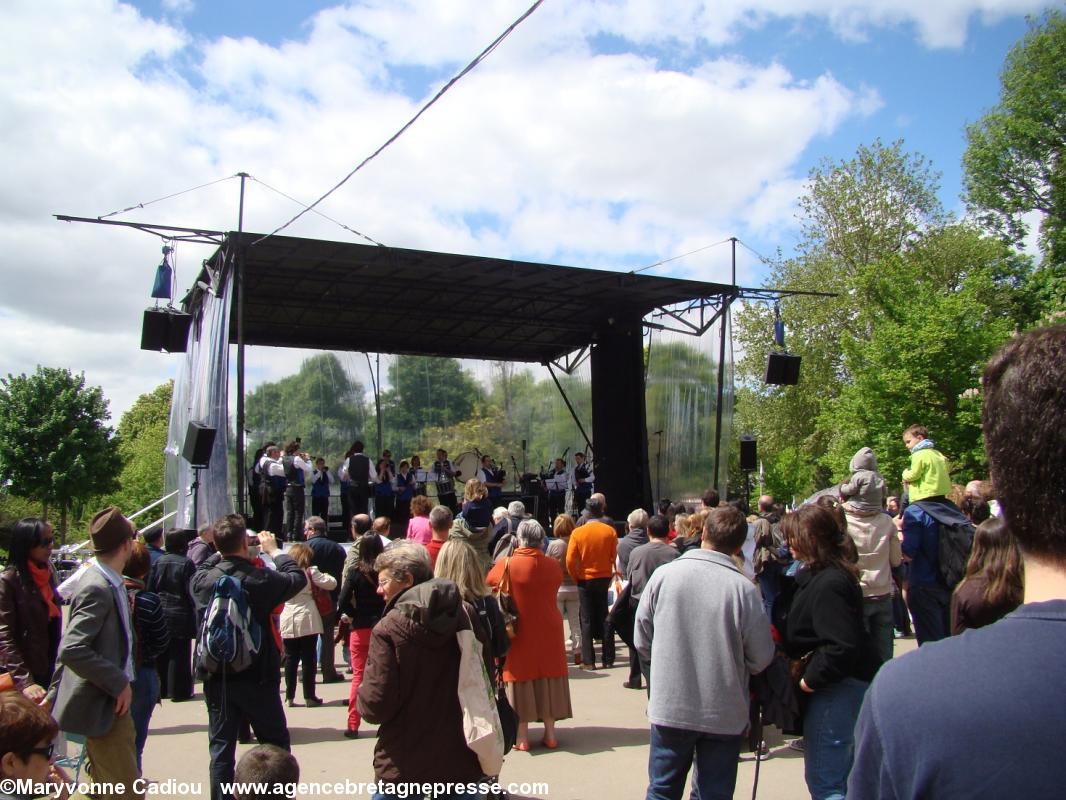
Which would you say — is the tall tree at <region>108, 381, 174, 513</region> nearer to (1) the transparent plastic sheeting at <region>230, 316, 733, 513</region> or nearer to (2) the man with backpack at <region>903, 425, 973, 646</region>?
(1) the transparent plastic sheeting at <region>230, 316, 733, 513</region>

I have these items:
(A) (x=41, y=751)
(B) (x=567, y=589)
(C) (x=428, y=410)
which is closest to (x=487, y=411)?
(C) (x=428, y=410)

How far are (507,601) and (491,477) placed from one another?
11.9 metres

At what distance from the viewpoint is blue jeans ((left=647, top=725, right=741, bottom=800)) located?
10.3 feet

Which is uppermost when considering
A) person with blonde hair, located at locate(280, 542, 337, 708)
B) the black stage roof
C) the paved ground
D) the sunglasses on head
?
the black stage roof

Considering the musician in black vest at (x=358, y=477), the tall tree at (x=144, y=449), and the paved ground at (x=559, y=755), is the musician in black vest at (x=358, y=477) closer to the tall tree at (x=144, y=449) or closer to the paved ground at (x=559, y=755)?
the paved ground at (x=559, y=755)

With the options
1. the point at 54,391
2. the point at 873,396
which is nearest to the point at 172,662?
the point at 873,396

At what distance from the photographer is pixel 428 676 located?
2943mm

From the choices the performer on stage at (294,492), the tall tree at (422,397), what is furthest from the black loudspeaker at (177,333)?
the tall tree at (422,397)

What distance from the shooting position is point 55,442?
96.2 ft

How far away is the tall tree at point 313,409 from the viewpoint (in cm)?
1597

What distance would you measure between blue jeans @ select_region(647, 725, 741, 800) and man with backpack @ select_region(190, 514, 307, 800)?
1.74 m

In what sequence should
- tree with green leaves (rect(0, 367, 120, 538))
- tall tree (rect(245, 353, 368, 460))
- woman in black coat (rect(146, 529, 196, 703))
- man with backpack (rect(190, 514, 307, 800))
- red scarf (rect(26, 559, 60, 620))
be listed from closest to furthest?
man with backpack (rect(190, 514, 307, 800)), red scarf (rect(26, 559, 60, 620)), woman in black coat (rect(146, 529, 196, 703)), tall tree (rect(245, 353, 368, 460)), tree with green leaves (rect(0, 367, 120, 538))

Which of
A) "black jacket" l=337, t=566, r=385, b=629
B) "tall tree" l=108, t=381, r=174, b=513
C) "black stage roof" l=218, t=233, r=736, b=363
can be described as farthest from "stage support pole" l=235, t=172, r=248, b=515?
"tall tree" l=108, t=381, r=174, b=513

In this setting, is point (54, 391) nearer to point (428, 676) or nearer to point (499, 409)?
point (499, 409)
